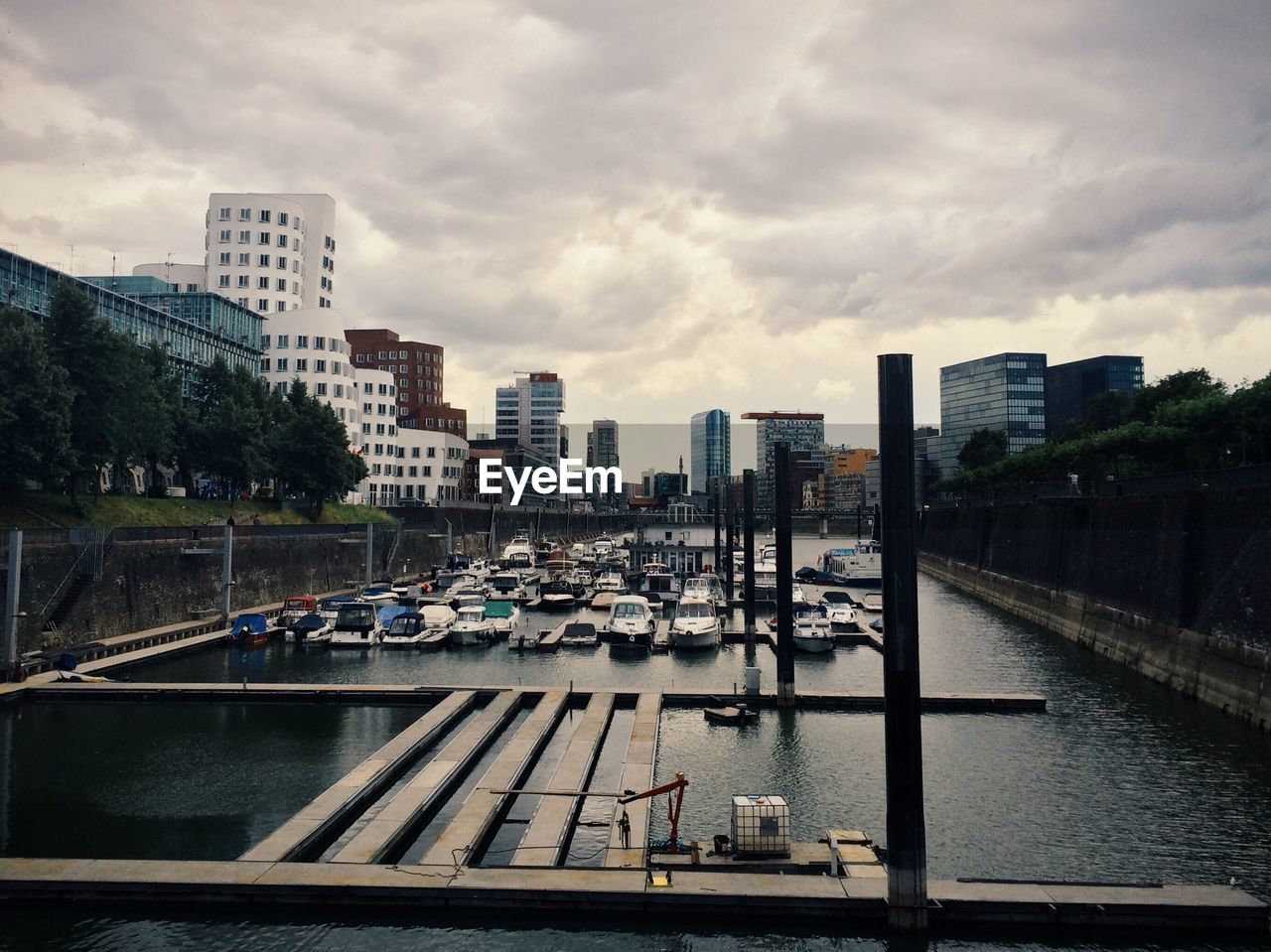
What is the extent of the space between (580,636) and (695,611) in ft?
23.4

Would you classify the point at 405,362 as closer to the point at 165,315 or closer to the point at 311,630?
the point at 165,315

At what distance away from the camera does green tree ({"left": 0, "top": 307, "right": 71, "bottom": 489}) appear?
4775 centimetres

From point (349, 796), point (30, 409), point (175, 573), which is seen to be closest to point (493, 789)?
point (349, 796)

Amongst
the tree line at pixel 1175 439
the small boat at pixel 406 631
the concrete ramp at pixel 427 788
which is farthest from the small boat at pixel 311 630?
the tree line at pixel 1175 439

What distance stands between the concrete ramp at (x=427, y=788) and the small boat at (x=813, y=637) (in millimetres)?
21131

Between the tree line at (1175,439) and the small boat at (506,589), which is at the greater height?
the tree line at (1175,439)

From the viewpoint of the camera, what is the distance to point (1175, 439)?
64.7 meters

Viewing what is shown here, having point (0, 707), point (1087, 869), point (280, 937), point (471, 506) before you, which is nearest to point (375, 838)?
point (280, 937)

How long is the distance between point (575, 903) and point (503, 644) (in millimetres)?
38105

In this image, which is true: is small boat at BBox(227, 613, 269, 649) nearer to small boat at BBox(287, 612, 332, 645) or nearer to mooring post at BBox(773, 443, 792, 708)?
small boat at BBox(287, 612, 332, 645)

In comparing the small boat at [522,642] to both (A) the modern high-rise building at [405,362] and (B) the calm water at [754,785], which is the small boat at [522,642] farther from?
(A) the modern high-rise building at [405,362]

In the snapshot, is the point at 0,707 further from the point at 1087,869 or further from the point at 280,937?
the point at 1087,869

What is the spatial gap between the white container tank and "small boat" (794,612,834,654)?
1288 inches

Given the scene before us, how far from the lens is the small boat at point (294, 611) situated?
178 feet
